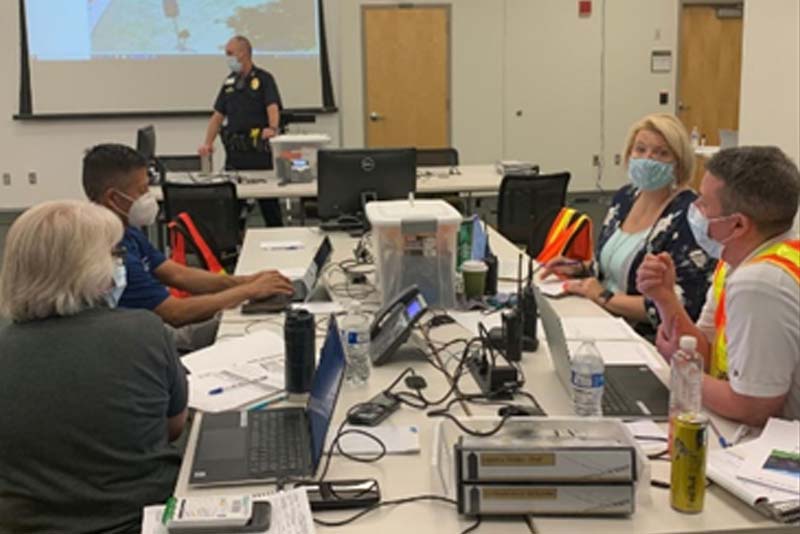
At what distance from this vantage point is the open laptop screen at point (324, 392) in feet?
5.68

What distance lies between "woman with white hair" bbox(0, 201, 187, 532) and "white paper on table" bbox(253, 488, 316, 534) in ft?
1.19

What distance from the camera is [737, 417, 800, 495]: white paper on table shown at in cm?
159

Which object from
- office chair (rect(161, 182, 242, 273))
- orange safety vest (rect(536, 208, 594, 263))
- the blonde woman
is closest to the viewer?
the blonde woman

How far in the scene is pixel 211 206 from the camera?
524 cm

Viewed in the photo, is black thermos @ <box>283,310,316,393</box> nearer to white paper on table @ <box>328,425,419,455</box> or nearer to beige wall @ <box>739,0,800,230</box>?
white paper on table @ <box>328,425,419,455</box>

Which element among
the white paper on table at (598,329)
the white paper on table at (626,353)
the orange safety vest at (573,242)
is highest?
the orange safety vest at (573,242)

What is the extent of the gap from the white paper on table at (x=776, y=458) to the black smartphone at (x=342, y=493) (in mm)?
695

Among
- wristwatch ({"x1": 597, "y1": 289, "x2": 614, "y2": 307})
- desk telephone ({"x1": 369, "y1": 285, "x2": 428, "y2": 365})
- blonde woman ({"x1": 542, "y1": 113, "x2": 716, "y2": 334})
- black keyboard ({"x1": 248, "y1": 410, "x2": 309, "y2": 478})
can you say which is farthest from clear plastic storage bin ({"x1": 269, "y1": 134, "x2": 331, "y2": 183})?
black keyboard ({"x1": 248, "y1": 410, "x2": 309, "y2": 478})

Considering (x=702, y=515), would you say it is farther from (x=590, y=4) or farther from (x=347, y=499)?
(x=590, y=4)

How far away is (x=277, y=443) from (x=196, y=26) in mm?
7282

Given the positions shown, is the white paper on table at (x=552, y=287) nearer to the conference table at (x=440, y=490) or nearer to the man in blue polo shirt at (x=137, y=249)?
the conference table at (x=440, y=490)

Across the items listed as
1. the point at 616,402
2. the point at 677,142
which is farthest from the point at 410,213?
the point at 616,402

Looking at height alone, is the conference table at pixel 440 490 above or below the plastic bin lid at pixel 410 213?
below

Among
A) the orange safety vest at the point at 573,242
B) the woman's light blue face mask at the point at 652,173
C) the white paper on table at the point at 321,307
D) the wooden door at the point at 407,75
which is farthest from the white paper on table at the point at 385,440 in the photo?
the wooden door at the point at 407,75
